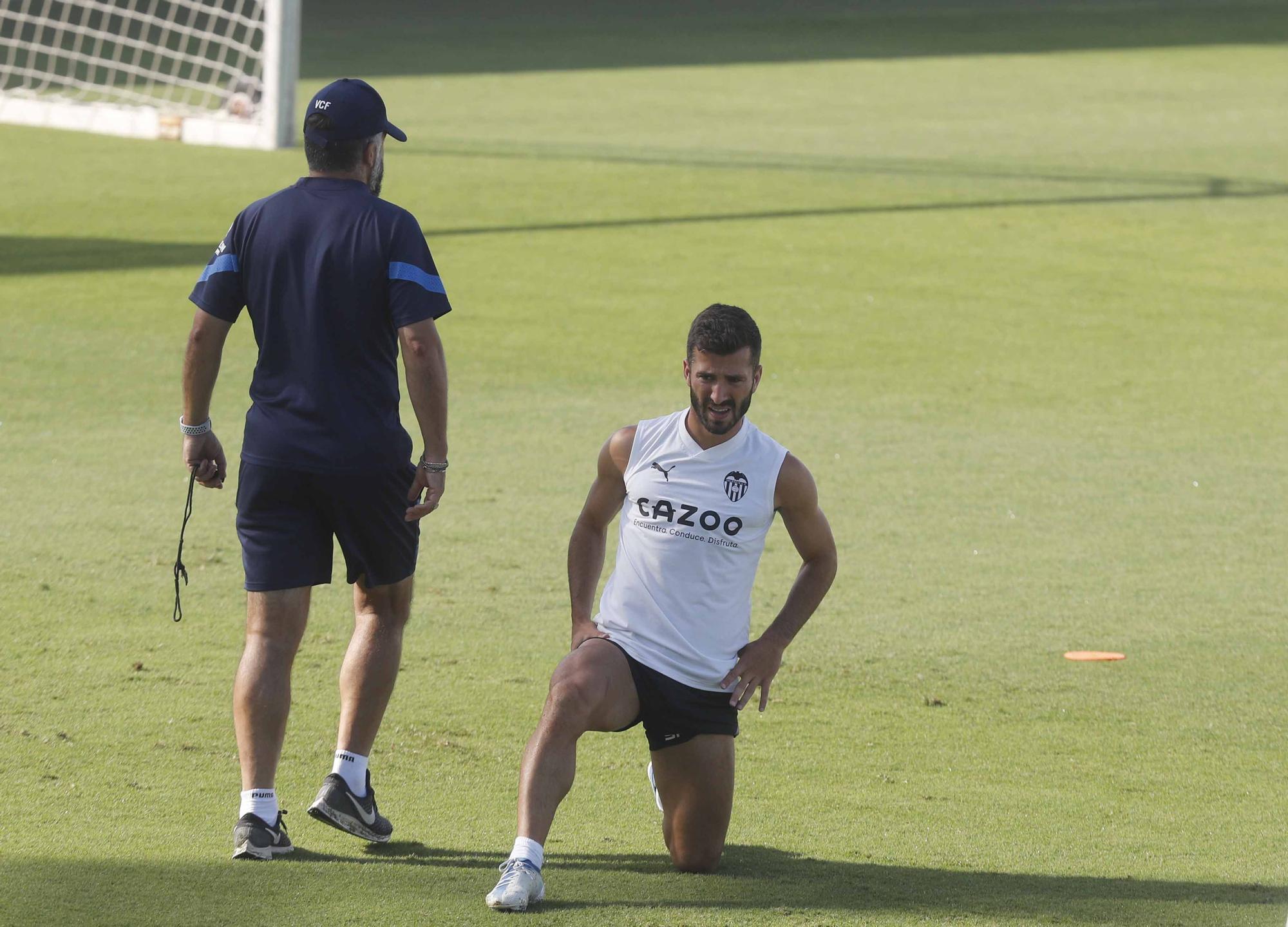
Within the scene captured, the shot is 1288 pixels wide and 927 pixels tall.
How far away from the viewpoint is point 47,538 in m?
8.05

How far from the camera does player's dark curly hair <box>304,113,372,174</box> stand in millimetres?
4895

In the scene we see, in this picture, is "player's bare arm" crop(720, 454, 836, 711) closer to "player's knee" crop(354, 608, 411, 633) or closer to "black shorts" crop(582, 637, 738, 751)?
"black shorts" crop(582, 637, 738, 751)

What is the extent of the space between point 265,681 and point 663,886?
117 cm

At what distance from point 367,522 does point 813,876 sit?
4.92 feet

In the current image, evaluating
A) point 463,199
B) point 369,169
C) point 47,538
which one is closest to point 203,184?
point 463,199

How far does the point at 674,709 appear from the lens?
4.92 meters

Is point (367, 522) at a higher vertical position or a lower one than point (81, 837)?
higher

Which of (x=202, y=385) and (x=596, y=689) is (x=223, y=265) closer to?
(x=202, y=385)

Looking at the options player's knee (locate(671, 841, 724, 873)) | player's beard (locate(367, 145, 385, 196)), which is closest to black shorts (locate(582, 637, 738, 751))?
player's knee (locate(671, 841, 724, 873))

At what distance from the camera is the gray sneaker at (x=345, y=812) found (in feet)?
16.0

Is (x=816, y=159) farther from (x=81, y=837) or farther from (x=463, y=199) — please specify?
(x=81, y=837)

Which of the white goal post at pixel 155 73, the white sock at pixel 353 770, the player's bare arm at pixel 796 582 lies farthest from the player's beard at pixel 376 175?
the white goal post at pixel 155 73

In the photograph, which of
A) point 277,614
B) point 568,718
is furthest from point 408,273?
point 568,718

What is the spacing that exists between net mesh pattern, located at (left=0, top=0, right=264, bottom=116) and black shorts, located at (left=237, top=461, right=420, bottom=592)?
50.8 feet
